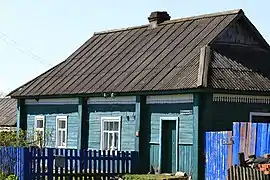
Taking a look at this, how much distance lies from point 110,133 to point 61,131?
3430mm

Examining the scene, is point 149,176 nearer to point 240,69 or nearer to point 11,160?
point 11,160

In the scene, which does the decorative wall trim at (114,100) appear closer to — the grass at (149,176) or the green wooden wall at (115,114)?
the green wooden wall at (115,114)

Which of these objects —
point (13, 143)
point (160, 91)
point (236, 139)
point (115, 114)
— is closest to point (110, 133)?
point (115, 114)

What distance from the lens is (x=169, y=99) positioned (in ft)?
72.4

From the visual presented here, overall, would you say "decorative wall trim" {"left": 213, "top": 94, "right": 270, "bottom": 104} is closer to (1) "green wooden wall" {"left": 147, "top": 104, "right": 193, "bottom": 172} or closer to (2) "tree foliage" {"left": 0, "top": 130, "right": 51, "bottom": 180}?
(1) "green wooden wall" {"left": 147, "top": 104, "right": 193, "bottom": 172}

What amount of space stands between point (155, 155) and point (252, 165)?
9115mm

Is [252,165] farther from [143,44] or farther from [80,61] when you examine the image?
[80,61]

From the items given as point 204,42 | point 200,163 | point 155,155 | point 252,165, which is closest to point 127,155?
point 155,155

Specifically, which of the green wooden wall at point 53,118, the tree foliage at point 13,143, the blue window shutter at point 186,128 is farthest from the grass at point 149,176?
the green wooden wall at point 53,118

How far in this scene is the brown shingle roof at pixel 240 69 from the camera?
2125 cm

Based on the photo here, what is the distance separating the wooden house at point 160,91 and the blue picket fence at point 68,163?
76 cm

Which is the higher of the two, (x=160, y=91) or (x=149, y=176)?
(x=160, y=91)

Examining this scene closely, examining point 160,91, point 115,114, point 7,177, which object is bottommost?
point 7,177

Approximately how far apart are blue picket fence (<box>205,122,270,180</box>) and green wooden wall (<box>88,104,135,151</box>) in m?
4.58
